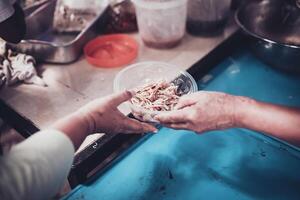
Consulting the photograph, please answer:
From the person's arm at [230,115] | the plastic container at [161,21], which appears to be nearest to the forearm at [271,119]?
the person's arm at [230,115]

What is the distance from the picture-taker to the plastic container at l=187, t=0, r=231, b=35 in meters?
1.66

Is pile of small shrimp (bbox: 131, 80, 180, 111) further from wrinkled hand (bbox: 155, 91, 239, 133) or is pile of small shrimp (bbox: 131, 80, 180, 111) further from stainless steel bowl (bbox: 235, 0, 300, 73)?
stainless steel bowl (bbox: 235, 0, 300, 73)

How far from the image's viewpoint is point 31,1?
74.2 inches

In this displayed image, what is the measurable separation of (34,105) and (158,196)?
2.19ft

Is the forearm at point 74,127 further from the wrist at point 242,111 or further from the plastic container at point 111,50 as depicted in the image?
the plastic container at point 111,50

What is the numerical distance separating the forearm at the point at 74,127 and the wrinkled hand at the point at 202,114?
10.0 inches

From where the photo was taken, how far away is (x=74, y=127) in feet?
2.91

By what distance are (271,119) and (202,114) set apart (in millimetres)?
217

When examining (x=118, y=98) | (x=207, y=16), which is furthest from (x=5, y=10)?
(x=207, y=16)

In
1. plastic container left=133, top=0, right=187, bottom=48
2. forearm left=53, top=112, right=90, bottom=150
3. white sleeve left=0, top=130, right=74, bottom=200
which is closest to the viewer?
white sleeve left=0, top=130, right=74, bottom=200

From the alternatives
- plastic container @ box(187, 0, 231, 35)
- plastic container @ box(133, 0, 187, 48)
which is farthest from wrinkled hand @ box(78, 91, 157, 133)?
plastic container @ box(187, 0, 231, 35)

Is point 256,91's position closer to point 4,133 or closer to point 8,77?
point 8,77

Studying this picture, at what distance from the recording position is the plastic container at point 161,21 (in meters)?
1.52

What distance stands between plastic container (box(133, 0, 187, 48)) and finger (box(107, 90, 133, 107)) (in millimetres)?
626
